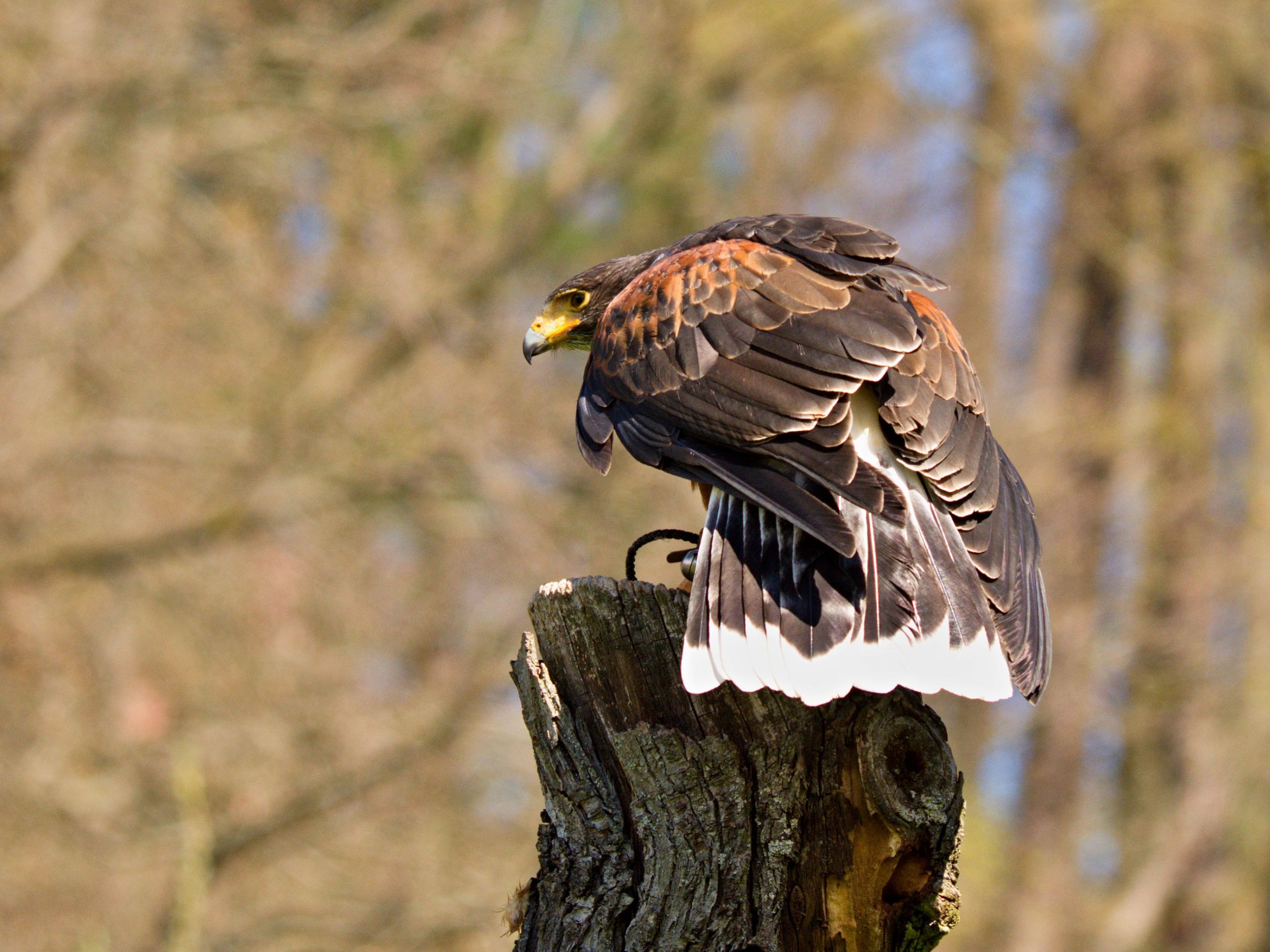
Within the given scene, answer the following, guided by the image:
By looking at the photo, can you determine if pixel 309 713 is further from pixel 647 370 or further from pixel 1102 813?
pixel 1102 813

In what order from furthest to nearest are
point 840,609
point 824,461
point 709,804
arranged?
point 824,461 < point 840,609 < point 709,804

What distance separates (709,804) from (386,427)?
264 inches

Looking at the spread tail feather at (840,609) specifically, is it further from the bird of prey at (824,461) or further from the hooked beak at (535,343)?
the hooked beak at (535,343)

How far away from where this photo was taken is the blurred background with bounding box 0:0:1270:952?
28.8ft

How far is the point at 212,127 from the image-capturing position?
8695 mm

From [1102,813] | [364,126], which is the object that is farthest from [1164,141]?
[364,126]

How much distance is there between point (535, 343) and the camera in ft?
16.9

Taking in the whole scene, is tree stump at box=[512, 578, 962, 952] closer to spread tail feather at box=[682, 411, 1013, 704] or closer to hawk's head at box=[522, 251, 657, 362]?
spread tail feather at box=[682, 411, 1013, 704]

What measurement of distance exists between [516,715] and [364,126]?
3.77 m

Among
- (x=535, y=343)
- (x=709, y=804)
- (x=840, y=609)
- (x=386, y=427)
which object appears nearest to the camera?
(x=709, y=804)

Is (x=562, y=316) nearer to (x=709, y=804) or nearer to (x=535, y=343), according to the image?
(x=535, y=343)

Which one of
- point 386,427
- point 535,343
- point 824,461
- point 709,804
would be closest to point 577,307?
point 535,343

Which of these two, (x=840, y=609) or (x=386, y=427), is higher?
(x=386, y=427)

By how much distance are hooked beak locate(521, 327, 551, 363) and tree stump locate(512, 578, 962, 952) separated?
206cm
